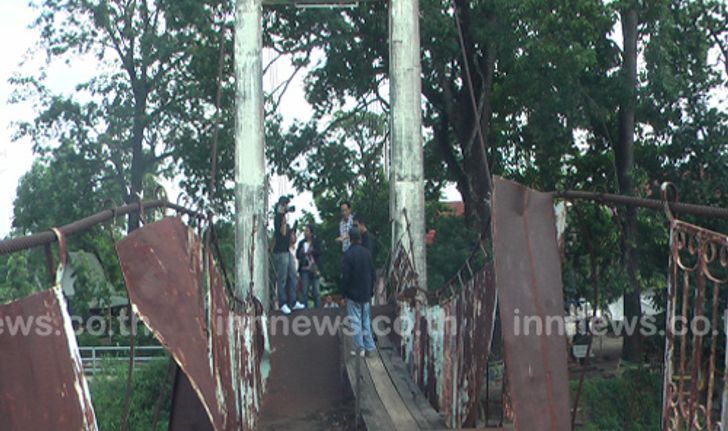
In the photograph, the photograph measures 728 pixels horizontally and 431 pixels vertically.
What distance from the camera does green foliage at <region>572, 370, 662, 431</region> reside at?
15141 mm

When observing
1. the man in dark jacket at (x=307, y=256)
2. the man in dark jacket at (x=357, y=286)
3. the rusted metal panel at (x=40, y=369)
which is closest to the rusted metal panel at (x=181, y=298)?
the rusted metal panel at (x=40, y=369)

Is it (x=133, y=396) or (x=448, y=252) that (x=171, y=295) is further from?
(x=448, y=252)

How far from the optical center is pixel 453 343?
531 cm

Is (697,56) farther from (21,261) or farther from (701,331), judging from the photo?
(21,261)

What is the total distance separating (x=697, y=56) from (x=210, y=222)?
490 inches

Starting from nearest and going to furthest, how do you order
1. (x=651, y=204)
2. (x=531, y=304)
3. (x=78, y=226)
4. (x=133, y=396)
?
1. (x=78, y=226)
2. (x=651, y=204)
3. (x=531, y=304)
4. (x=133, y=396)

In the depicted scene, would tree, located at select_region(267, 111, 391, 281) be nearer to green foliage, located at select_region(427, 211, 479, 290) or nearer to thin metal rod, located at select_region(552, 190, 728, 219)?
green foliage, located at select_region(427, 211, 479, 290)

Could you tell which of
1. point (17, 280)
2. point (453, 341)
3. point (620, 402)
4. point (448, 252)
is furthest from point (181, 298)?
point (17, 280)

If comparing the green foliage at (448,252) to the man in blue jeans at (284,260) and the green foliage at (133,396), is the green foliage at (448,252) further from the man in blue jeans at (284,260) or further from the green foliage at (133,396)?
the man in blue jeans at (284,260)

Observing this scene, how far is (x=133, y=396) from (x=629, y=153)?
853 cm

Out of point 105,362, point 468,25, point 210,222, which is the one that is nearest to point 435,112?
point 468,25

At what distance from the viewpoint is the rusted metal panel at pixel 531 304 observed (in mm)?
3189

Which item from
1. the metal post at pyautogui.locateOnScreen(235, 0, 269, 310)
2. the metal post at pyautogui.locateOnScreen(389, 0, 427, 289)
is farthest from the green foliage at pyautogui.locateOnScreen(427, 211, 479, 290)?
the metal post at pyautogui.locateOnScreen(235, 0, 269, 310)

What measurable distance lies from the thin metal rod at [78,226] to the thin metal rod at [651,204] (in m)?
1.36
